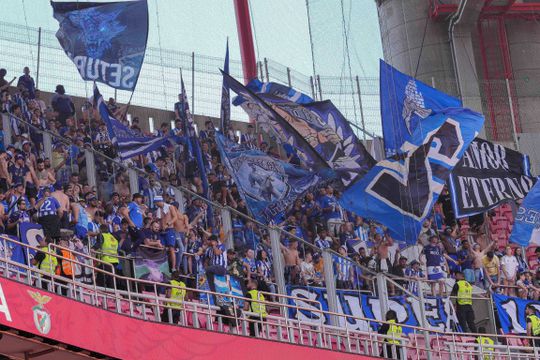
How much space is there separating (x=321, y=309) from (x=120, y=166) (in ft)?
12.9

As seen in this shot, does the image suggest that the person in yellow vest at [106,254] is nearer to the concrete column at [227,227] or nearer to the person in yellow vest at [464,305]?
the concrete column at [227,227]

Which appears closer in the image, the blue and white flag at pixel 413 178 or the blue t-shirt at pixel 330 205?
the blue and white flag at pixel 413 178

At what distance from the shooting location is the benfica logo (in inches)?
683

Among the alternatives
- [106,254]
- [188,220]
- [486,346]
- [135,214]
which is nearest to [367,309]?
[486,346]

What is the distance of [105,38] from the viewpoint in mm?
24516

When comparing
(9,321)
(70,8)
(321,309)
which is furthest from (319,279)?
(9,321)

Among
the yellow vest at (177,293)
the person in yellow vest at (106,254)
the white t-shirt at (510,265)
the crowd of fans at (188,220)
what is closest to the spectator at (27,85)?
the crowd of fans at (188,220)

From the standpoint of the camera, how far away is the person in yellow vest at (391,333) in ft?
72.2

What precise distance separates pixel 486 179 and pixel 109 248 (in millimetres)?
10856

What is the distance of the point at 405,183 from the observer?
2447 centimetres

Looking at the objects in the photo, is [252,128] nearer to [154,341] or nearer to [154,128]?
[154,128]

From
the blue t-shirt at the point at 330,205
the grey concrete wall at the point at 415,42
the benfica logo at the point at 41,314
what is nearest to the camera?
the benfica logo at the point at 41,314

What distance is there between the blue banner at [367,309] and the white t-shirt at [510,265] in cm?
223

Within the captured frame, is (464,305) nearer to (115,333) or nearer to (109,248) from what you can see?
(109,248)
